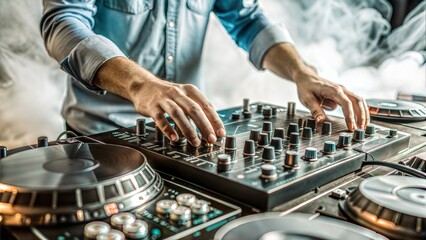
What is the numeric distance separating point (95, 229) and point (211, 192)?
26 cm

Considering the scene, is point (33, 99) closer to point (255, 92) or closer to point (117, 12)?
point (117, 12)

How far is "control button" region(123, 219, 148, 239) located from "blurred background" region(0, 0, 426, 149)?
Result: 1613 millimetres

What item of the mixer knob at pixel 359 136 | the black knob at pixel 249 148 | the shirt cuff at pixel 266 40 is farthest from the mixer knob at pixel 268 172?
the shirt cuff at pixel 266 40

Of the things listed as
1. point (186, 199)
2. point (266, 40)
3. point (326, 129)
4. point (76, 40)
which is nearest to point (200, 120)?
point (186, 199)

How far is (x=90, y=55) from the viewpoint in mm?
1222

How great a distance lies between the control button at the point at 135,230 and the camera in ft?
2.12

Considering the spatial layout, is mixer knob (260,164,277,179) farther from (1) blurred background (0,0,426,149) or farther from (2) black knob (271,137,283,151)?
(1) blurred background (0,0,426,149)

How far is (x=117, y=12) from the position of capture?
156 cm

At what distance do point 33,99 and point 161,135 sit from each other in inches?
50.7

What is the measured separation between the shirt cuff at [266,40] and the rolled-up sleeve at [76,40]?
2.26 feet

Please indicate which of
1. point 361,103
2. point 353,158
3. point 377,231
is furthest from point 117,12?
point 377,231

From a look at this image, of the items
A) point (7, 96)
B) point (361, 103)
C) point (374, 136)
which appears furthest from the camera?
point (7, 96)

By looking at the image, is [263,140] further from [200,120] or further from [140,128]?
[140,128]

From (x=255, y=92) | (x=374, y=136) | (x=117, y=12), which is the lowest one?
(x=255, y=92)
